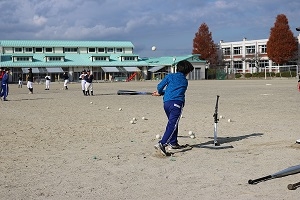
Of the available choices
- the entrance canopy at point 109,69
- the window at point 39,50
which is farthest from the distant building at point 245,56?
the window at point 39,50

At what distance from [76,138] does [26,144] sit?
1388 mm

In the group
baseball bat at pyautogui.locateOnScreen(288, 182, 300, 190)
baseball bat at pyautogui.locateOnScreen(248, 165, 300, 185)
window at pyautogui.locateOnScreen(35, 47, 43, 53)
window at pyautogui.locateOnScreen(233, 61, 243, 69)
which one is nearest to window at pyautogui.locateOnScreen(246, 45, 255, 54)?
window at pyautogui.locateOnScreen(233, 61, 243, 69)

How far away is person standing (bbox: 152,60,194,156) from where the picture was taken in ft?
29.2

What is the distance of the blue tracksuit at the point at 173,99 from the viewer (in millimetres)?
8914

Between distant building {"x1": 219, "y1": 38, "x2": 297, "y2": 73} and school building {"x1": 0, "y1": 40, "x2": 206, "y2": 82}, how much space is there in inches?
723

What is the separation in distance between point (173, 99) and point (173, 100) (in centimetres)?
2

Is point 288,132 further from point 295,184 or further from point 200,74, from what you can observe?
point 200,74

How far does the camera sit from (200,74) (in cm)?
9750

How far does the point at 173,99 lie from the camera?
897 centimetres

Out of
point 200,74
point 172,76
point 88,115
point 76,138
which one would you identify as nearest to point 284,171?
point 172,76

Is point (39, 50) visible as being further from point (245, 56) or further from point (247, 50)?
point (247, 50)

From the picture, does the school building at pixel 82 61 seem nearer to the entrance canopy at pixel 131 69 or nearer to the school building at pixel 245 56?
the entrance canopy at pixel 131 69

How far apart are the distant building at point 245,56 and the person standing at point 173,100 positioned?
97.4 m

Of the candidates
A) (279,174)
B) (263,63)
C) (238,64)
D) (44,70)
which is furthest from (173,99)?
(238,64)
